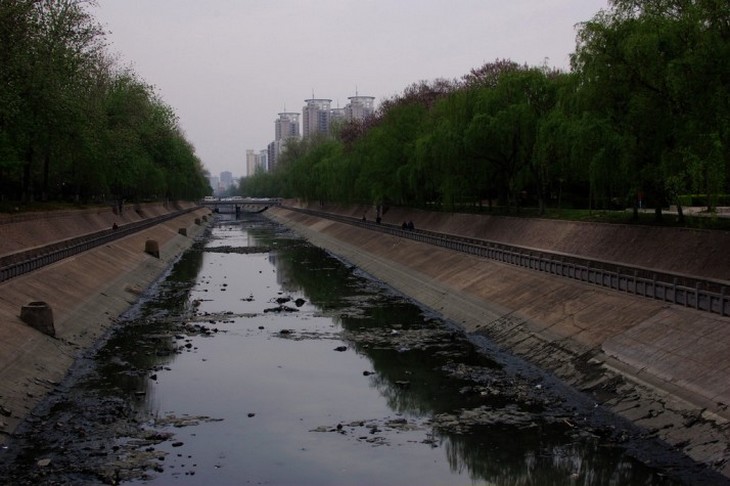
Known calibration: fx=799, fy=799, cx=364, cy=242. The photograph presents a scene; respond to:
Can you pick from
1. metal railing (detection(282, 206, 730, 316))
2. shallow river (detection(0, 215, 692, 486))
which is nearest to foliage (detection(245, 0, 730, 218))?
metal railing (detection(282, 206, 730, 316))

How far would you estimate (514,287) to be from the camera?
143ft

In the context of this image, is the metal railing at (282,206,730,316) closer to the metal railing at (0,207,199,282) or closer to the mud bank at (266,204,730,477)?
the mud bank at (266,204,730,477)

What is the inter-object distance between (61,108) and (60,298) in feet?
69.8

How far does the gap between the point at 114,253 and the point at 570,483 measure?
52.6 metres

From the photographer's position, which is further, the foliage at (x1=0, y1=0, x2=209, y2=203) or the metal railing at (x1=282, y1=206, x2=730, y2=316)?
the foliage at (x1=0, y1=0, x2=209, y2=203)

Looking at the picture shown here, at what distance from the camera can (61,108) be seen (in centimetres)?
5756

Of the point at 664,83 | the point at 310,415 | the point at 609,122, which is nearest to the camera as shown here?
the point at 310,415

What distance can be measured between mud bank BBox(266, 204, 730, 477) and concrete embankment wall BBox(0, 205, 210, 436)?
61.4 ft

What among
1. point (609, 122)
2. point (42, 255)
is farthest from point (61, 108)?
point (609, 122)

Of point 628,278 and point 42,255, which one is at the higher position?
point 628,278

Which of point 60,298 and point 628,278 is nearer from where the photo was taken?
point 628,278

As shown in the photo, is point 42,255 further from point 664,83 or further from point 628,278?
point 664,83

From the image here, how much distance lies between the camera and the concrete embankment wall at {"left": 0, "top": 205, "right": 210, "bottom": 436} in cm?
2733

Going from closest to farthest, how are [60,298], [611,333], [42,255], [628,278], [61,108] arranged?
[611,333]
[628,278]
[60,298]
[42,255]
[61,108]
